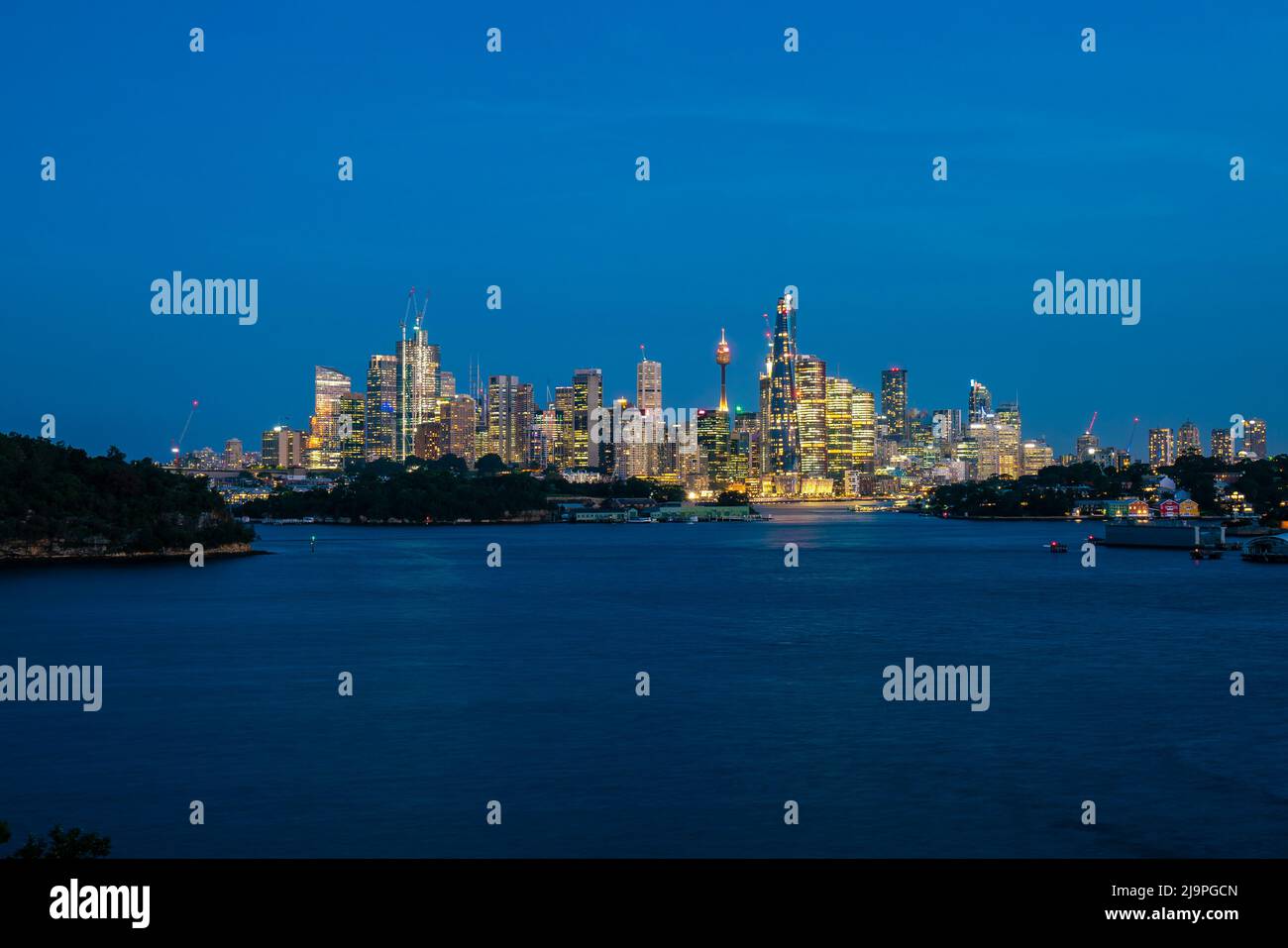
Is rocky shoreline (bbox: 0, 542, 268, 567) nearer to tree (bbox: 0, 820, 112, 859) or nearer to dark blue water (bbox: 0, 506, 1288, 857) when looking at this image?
dark blue water (bbox: 0, 506, 1288, 857)

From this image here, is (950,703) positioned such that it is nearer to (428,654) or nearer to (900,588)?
(428,654)

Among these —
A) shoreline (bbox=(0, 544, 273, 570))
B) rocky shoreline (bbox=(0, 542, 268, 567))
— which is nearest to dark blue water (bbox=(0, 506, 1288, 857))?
shoreline (bbox=(0, 544, 273, 570))

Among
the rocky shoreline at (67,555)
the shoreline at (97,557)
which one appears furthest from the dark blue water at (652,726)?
the rocky shoreline at (67,555)

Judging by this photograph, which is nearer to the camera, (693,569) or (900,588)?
(900,588)

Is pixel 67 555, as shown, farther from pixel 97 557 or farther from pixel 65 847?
pixel 65 847

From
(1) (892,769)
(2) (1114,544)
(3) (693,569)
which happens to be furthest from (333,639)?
(2) (1114,544)

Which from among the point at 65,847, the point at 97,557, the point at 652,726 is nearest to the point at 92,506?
the point at 97,557
